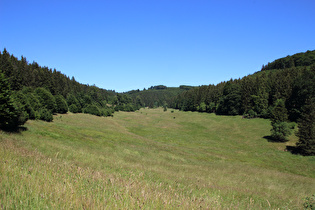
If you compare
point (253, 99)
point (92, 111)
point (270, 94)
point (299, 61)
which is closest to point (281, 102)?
point (253, 99)

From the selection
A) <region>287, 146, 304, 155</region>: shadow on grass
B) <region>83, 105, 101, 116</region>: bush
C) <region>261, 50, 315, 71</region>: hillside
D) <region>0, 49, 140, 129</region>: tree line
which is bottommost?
<region>287, 146, 304, 155</region>: shadow on grass

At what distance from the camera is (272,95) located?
77250 millimetres

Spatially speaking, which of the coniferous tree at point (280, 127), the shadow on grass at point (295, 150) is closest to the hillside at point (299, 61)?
the coniferous tree at point (280, 127)

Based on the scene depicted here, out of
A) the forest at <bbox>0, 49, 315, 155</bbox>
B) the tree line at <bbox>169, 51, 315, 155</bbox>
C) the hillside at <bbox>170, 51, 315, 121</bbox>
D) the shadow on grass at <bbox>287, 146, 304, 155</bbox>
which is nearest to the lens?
the tree line at <bbox>169, 51, 315, 155</bbox>

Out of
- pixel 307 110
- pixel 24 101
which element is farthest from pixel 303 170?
pixel 24 101

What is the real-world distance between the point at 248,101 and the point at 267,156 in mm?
52627

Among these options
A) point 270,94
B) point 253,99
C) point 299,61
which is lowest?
point 253,99

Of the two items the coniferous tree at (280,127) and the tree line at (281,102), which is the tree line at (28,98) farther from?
the coniferous tree at (280,127)

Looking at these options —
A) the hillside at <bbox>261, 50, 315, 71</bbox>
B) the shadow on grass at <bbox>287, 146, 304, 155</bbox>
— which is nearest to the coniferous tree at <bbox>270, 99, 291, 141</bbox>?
the shadow on grass at <bbox>287, 146, 304, 155</bbox>

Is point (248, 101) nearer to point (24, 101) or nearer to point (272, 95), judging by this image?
point (272, 95)

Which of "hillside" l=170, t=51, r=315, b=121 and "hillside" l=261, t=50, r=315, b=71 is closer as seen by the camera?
"hillside" l=170, t=51, r=315, b=121

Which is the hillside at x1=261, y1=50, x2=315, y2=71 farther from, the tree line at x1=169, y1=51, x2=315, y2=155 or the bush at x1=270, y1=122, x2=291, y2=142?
the bush at x1=270, y1=122, x2=291, y2=142

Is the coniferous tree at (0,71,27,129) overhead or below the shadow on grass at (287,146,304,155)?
overhead

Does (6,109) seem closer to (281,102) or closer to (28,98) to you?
(28,98)
